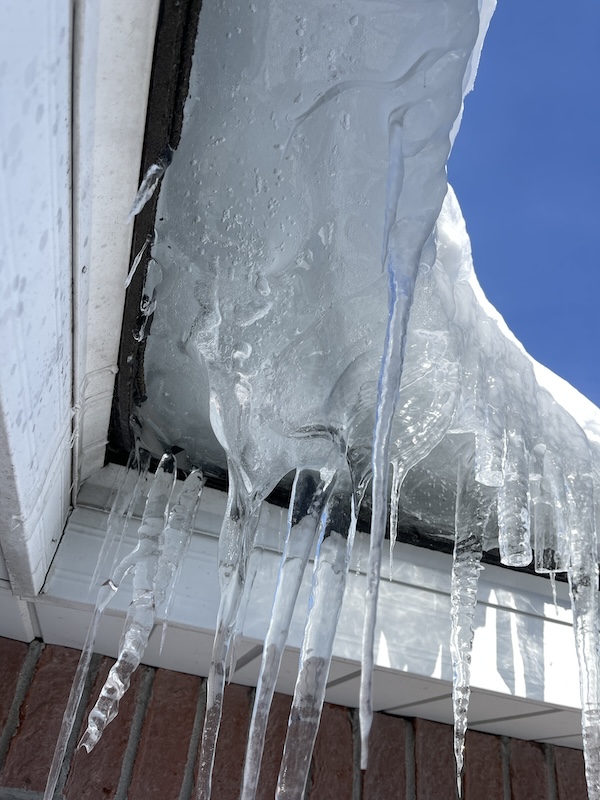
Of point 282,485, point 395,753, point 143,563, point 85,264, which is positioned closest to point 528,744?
point 395,753

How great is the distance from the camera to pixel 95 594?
1.37 meters

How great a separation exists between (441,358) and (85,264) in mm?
513

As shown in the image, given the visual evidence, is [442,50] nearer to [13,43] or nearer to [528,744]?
[13,43]

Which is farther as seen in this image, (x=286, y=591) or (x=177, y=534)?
(x=177, y=534)

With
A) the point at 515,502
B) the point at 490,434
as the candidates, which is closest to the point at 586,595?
the point at 515,502

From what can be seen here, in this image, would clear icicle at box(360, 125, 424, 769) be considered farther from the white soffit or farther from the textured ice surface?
the white soffit

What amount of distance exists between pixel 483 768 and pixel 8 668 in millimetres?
1546

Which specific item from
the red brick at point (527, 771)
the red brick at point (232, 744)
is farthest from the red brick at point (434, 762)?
the red brick at point (232, 744)

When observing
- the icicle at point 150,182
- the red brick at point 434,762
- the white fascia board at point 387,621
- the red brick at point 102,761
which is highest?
the icicle at point 150,182

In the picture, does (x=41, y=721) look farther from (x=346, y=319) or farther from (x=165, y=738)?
(x=346, y=319)

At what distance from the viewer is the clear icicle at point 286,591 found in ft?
3.26

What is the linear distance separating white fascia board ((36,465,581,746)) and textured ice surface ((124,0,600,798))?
0.17 meters

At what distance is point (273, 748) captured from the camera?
6.42ft

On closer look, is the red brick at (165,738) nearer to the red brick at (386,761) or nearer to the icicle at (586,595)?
the red brick at (386,761)
